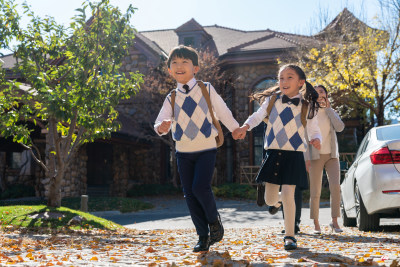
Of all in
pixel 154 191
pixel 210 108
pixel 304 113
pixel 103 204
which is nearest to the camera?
pixel 210 108

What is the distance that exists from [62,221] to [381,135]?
5.78 metres

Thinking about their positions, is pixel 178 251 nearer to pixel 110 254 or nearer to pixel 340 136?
pixel 110 254

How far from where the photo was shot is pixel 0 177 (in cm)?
2041

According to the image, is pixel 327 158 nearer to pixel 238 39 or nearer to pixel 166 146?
pixel 166 146

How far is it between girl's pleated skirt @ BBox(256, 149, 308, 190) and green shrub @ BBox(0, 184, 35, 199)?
52.1 ft

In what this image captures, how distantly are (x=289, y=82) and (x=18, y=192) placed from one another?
16.3m

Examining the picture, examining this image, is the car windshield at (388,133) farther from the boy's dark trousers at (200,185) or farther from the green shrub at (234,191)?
the green shrub at (234,191)

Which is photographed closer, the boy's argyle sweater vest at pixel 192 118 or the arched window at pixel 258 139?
the boy's argyle sweater vest at pixel 192 118

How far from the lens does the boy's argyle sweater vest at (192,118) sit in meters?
4.72

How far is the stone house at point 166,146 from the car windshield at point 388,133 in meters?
14.2

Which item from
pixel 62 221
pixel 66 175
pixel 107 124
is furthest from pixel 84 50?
pixel 66 175

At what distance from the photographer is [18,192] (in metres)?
19.0

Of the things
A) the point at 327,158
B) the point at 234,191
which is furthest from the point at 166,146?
the point at 327,158

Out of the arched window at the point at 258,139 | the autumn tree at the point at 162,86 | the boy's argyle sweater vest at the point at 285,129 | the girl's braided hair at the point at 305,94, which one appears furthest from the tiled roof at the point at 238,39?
the boy's argyle sweater vest at the point at 285,129
